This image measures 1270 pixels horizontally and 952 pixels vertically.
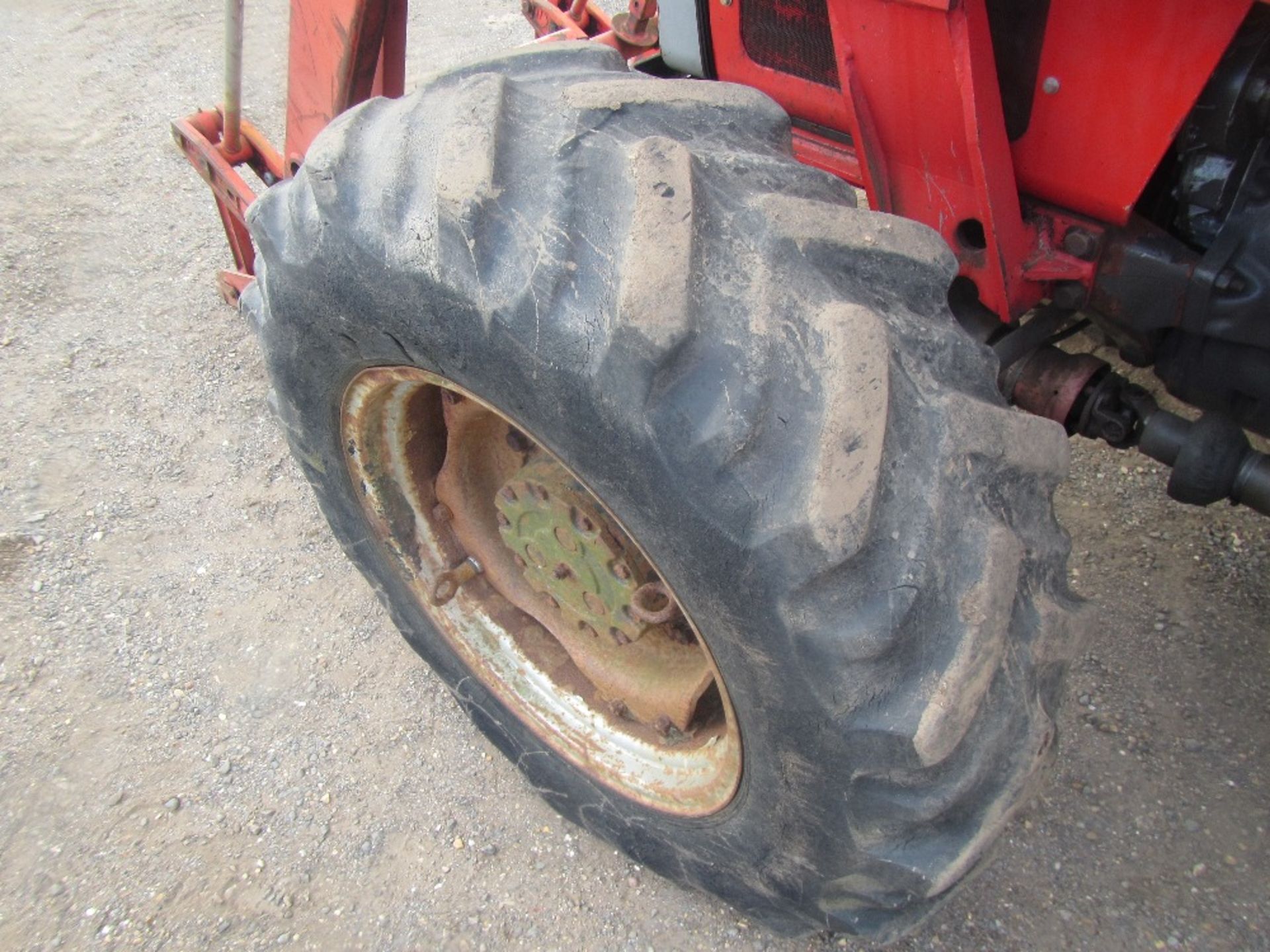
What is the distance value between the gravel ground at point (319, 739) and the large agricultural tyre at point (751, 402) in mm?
529

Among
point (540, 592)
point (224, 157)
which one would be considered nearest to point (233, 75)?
point (224, 157)

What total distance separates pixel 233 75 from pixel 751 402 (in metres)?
2.03

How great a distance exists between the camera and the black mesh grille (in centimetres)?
157

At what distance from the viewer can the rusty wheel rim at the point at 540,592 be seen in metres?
1.60

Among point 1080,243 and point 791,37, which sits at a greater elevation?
point 791,37

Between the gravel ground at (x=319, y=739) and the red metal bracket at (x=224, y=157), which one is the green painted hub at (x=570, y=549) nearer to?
the gravel ground at (x=319, y=739)

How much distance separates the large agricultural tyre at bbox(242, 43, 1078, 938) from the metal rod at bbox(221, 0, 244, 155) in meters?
1.19

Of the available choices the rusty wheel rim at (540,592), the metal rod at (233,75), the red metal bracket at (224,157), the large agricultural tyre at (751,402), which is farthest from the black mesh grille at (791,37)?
→ the red metal bracket at (224,157)

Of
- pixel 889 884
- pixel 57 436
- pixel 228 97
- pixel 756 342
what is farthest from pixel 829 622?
pixel 57 436

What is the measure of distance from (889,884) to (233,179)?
7.71ft

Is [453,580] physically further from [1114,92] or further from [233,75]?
[233,75]

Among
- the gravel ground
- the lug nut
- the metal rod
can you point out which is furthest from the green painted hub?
the metal rod

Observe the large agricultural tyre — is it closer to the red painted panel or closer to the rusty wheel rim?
the rusty wheel rim

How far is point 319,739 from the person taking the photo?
216 centimetres
